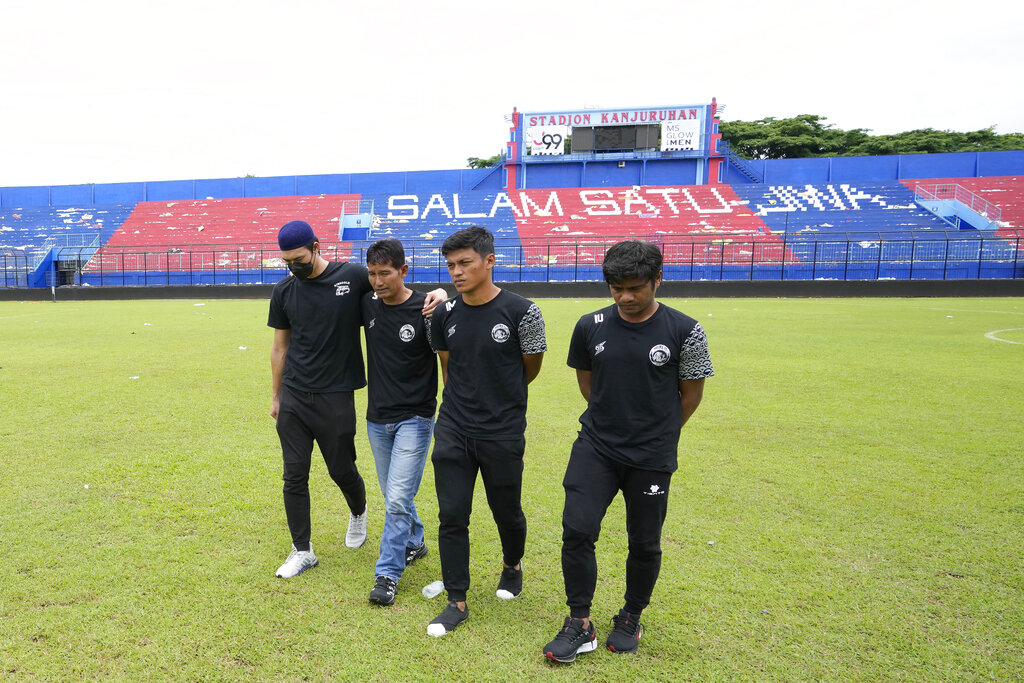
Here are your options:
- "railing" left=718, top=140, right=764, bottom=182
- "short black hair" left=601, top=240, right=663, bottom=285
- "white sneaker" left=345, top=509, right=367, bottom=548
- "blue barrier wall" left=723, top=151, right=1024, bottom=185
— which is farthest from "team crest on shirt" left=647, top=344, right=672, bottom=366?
"railing" left=718, top=140, right=764, bottom=182

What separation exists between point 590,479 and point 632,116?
136ft

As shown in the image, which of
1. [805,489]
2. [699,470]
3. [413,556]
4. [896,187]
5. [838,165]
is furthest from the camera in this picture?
[838,165]

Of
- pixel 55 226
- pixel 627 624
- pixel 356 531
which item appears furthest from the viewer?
pixel 55 226

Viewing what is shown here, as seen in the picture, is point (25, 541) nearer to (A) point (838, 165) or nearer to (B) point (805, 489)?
(B) point (805, 489)

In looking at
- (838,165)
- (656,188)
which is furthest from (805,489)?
(838,165)

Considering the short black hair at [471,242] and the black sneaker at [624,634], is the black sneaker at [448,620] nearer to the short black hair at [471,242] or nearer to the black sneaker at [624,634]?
the black sneaker at [624,634]

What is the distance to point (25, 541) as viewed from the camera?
381 centimetres

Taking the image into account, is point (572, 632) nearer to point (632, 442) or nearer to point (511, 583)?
point (511, 583)

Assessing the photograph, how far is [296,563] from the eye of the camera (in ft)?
11.5

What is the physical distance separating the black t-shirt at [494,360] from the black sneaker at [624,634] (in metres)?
0.93

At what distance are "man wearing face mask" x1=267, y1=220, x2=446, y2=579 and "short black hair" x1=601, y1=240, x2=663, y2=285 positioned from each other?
3.57ft

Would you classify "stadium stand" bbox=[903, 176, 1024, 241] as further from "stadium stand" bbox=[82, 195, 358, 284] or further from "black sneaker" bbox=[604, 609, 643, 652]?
"black sneaker" bbox=[604, 609, 643, 652]

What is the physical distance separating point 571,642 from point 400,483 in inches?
43.4

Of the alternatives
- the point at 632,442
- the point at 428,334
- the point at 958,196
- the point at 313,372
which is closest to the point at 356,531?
the point at 313,372
